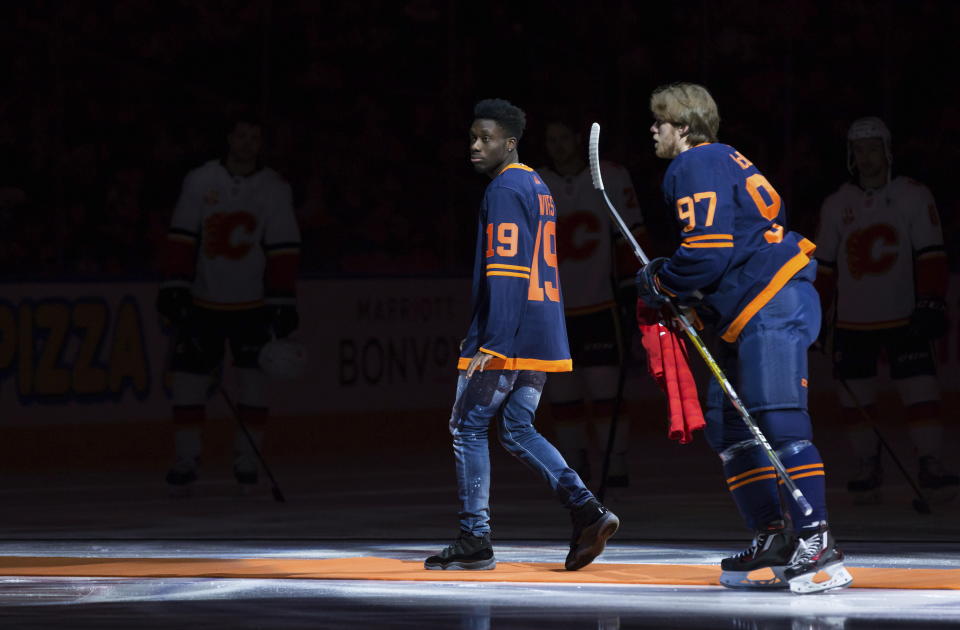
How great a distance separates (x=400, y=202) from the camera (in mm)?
17656

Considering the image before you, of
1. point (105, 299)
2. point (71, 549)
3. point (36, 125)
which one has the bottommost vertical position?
point (71, 549)

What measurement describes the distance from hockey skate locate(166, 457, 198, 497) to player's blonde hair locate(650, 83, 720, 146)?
5.52 meters

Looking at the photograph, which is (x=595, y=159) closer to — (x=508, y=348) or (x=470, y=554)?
(x=508, y=348)

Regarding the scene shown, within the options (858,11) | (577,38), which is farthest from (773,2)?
(577,38)

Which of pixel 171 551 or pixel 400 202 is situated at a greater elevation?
pixel 400 202

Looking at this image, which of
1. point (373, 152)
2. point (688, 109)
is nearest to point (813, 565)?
point (688, 109)

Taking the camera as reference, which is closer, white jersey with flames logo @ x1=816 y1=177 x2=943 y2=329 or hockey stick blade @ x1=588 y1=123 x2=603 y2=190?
hockey stick blade @ x1=588 y1=123 x2=603 y2=190

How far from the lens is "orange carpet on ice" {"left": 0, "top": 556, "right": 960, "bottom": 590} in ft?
27.2

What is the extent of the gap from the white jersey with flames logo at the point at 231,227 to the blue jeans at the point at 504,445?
450cm

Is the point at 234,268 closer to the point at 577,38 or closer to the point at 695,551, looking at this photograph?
the point at 695,551

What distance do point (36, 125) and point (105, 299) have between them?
1.58 m

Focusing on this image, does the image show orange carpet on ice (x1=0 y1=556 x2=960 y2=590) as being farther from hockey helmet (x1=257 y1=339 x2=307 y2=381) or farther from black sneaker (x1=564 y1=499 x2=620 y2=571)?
hockey helmet (x1=257 y1=339 x2=307 y2=381)

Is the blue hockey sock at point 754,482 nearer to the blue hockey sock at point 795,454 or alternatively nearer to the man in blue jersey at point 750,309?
the man in blue jersey at point 750,309

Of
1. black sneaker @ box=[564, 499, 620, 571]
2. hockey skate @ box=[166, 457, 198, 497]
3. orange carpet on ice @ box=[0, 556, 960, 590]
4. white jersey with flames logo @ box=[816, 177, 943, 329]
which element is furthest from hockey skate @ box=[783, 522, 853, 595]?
hockey skate @ box=[166, 457, 198, 497]
